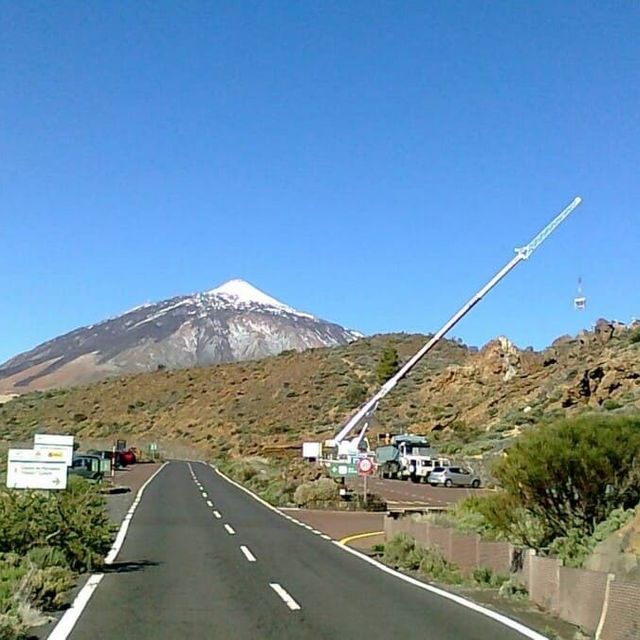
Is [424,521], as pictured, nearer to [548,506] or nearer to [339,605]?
[548,506]

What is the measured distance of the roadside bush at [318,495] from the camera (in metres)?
40.5

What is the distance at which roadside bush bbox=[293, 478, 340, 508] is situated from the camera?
1596 inches

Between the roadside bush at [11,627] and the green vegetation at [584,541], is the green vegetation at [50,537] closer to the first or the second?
the roadside bush at [11,627]

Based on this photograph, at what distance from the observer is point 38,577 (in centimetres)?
1473

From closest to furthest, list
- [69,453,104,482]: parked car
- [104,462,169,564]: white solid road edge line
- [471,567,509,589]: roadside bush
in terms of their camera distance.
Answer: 1. [471,567,509,589]: roadside bush
2. [104,462,169,564]: white solid road edge line
3. [69,453,104,482]: parked car

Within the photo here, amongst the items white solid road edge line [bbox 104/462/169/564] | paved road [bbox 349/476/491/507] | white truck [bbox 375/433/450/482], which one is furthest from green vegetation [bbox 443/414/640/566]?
white truck [bbox 375/433/450/482]

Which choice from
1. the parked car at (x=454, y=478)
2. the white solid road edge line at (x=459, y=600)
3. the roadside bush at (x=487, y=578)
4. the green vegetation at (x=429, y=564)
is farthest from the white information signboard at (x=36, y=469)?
the parked car at (x=454, y=478)

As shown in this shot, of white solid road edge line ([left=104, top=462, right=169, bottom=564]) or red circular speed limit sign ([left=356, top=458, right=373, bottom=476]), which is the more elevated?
red circular speed limit sign ([left=356, top=458, right=373, bottom=476])

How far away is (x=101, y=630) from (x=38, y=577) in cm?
306

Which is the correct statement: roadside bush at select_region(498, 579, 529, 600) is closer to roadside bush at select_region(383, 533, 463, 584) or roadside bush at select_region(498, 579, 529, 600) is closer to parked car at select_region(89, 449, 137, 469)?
roadside bush at select_region(383, 533, 463, 584)

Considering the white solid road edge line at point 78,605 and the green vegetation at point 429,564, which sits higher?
the green vegetation at point 429,564

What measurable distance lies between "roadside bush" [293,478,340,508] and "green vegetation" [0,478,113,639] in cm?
2090

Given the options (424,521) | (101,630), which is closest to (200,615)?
(101,630)

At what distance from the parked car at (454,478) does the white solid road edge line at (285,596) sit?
1624 inches
